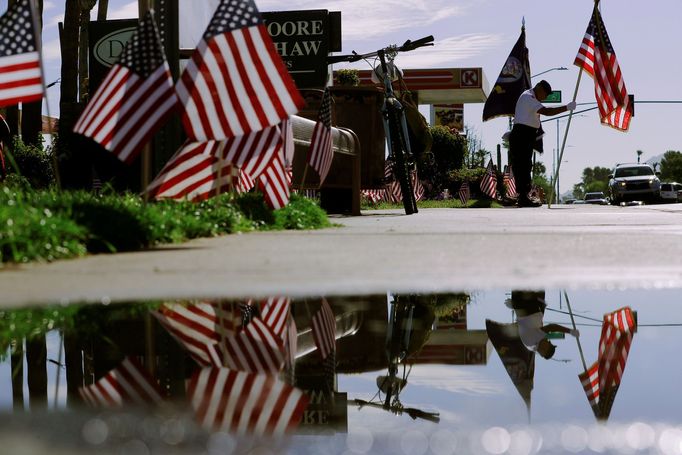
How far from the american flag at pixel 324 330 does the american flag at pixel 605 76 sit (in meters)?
14.3

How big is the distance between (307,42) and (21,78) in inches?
693

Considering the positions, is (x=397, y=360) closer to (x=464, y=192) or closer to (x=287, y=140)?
(x=287, y=140)

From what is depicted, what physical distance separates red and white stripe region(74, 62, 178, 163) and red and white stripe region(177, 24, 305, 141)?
252mm

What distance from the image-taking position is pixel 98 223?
672 centimetres

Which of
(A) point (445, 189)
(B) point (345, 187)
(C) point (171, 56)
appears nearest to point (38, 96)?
(C) point (171, 56)

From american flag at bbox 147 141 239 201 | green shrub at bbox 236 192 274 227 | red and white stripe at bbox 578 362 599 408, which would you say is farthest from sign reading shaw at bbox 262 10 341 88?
red and white stripe at bbox 578 362 599 408

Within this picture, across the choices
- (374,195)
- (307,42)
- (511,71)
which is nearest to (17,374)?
(307,42)

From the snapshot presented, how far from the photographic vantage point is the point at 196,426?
2293 millimetres

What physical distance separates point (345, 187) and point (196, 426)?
43.6ft

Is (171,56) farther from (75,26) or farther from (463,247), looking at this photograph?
(75,26)

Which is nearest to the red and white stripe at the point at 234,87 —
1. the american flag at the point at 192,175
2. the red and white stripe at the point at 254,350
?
the american flag at the point at 192,175

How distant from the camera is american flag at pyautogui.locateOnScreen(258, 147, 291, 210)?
9.69 metres

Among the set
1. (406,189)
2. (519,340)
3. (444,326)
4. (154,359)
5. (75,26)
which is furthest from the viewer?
(75,26)

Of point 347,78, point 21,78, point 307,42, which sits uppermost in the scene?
point 307,42
